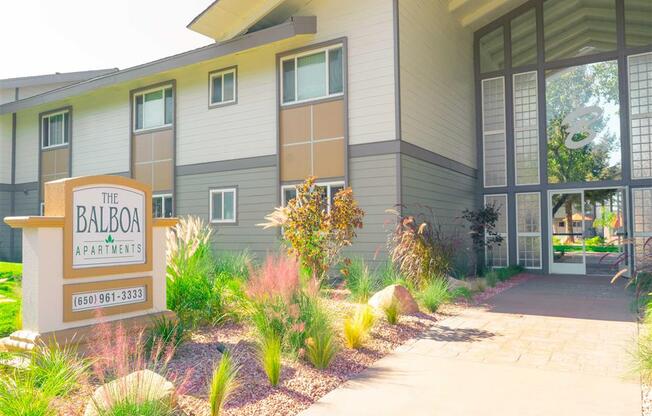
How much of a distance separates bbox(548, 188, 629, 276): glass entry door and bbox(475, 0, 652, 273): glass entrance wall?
0.12 m

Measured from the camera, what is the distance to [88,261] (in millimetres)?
5094

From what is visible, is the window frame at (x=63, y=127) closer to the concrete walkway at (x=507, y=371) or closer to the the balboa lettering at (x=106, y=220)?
the the balboa lettering at (x=106, y=220)

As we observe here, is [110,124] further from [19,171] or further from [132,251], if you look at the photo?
[132,251]

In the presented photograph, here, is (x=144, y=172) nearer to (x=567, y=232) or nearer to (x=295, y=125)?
(x=295, y=125)

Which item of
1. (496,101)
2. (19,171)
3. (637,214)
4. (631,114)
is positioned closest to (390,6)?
(496,101)

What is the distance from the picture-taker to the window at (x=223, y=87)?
45.1 ft

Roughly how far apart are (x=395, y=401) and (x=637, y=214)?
12.3m

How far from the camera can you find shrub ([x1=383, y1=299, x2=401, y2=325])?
22.4 ft

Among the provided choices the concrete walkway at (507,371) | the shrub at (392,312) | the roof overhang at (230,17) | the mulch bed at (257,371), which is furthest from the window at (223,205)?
the concrete walkway at (507,371)

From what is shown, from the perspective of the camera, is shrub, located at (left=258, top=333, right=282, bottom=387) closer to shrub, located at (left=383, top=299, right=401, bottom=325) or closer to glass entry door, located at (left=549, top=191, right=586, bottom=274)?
shrub, located at (left=383, top=299, right=401, bottom=325)

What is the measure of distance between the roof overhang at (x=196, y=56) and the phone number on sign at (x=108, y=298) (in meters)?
7.89

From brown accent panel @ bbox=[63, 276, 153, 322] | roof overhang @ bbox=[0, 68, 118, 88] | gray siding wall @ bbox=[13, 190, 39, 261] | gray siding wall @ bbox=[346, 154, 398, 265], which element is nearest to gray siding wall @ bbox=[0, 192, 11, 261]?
gray siding wall @ bbox=[13, 190, 39, 261]

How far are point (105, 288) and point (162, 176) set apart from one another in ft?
34.0

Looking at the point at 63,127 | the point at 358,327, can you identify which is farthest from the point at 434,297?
the point at 63,127
